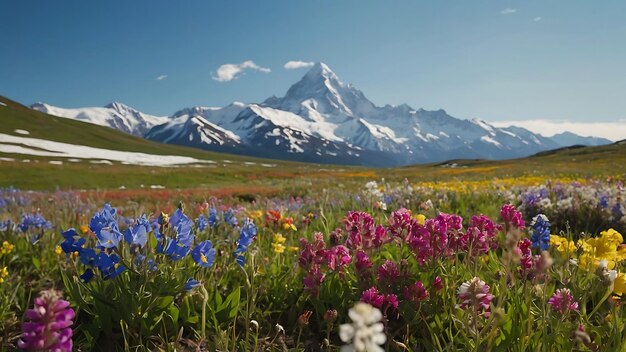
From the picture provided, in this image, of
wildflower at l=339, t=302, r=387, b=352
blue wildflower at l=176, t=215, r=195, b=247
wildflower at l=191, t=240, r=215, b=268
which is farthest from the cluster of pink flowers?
wildflower at l=339, t=302, r=387, b=352

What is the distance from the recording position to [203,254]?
2.67 m

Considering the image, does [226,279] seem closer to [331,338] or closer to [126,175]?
[331,338]

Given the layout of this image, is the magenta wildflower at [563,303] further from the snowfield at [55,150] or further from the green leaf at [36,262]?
the snowfield at [55,150]

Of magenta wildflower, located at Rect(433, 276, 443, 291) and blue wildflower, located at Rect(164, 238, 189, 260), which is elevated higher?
blue wildflower, located at Rect(164, 238, 189, 260)

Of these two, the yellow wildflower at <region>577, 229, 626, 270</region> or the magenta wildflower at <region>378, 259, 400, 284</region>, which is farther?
the magenta wildflower at <region>378, 259, 400, 284</region>

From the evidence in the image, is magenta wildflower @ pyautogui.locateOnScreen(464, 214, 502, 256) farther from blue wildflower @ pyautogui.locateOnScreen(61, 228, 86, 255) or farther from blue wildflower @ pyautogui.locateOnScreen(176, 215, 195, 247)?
blue wildflower @ pyautogui.locateOnScreen(61, 228, 86, 255)

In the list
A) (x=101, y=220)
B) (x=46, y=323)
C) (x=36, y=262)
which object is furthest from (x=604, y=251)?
(x=36, y=262)

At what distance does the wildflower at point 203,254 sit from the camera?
2576 millimetres

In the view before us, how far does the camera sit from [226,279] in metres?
3.55

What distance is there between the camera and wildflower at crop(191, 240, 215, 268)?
101 inches

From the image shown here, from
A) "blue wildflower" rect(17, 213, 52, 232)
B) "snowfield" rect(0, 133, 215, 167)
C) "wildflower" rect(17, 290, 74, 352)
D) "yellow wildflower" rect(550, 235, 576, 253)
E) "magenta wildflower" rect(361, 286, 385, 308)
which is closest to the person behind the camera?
"wildflower" rect(17, 290, 74, 352)

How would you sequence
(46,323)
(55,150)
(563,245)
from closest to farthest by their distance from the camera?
(46,323) → (563,245) → (55,150)

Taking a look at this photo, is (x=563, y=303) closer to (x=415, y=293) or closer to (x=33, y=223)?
(x=415, y=293)

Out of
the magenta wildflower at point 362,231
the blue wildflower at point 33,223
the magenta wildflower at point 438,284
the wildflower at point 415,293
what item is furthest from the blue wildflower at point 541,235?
the blue wildflower at point 33,223
